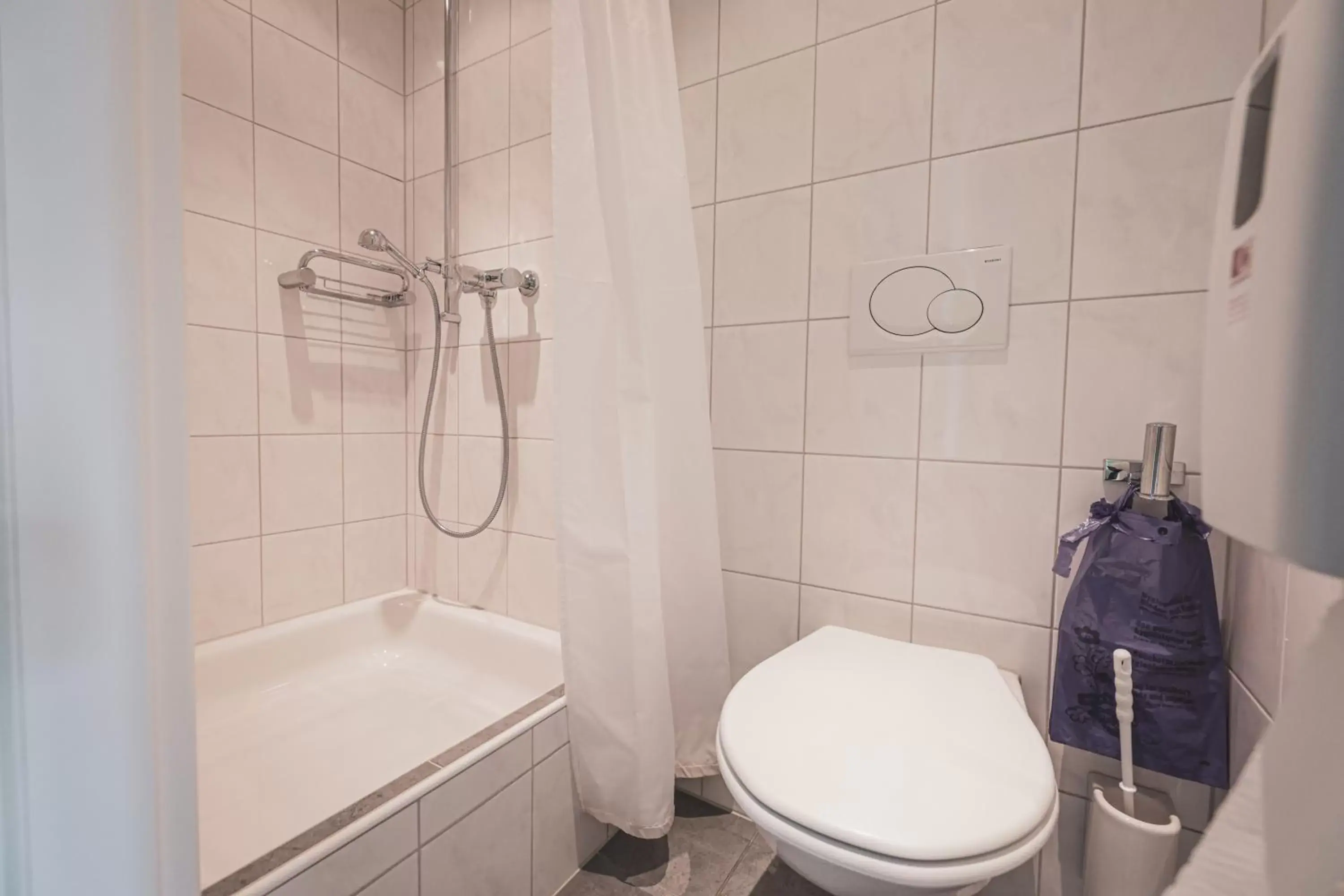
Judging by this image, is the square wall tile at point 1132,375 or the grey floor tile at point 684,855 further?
the grey floor tile at point 684,855

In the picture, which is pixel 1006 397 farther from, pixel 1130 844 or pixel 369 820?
pixel 369 820

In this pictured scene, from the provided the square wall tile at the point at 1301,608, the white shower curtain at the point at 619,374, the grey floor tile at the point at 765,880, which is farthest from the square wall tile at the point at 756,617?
the square wall tile at the point at 1301,608

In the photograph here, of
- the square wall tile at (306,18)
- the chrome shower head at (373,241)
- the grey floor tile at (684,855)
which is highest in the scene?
the square wall tile at (306,18)

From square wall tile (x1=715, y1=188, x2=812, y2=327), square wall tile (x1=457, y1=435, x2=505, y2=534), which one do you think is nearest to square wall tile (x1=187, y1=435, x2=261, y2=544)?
square wall tile (x1=457, y1=435, x2=505, y2=534)

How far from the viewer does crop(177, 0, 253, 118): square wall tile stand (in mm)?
1235

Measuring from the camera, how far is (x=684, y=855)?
3.93ft

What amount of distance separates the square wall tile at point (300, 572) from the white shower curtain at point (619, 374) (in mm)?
913

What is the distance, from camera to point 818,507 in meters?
1.19

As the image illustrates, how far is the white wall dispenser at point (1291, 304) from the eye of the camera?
0.21 metres

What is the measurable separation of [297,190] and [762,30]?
4.03ft

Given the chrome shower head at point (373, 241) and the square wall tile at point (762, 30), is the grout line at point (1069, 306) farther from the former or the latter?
the chrome shower head at point (373, 241)

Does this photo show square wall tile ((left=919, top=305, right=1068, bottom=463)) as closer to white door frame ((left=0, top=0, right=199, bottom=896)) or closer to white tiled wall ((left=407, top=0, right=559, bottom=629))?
white tiled wall ((left=407, top=0, right=559, bottom=629))

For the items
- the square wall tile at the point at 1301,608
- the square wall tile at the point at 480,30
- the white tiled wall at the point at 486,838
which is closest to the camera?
the square wall tile at the point at 1301,608

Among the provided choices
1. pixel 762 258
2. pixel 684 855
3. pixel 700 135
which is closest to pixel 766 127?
pixel 700 135
